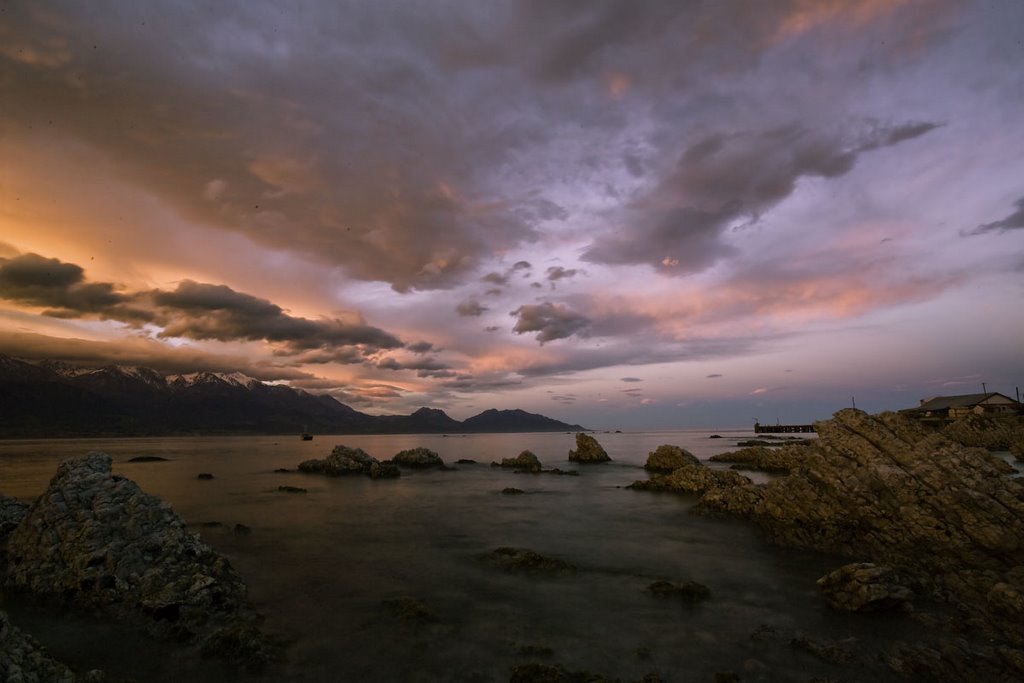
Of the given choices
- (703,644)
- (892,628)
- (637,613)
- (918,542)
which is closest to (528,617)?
(637,613)

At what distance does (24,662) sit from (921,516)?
2677cm

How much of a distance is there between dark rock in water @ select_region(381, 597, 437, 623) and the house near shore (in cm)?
12329

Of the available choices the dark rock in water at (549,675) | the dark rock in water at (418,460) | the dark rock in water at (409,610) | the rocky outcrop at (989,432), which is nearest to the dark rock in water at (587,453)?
the dark rock in water at (418,460)

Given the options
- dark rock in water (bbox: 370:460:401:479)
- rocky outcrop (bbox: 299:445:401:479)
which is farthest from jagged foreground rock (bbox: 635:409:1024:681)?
rocky outcrop (bbox: 299:445:401:479)

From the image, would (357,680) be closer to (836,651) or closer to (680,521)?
(836,651)

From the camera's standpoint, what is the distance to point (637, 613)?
13047 mm

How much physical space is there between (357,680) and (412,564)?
9.13 meters

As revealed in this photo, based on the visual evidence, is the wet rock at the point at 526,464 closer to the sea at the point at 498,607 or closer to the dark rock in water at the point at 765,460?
the dark rock in water at the point at 765,460

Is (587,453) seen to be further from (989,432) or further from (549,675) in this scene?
(549,675)

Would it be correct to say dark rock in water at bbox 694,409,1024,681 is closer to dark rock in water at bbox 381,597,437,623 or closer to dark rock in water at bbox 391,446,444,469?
dark rock in water at bbox 381,597,437,623

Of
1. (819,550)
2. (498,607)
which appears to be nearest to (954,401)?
(819,550)

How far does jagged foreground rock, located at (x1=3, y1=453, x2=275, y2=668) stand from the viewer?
11000 millimetres

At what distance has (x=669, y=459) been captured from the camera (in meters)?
53.8

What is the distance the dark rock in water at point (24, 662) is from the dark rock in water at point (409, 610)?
6.94 meters
